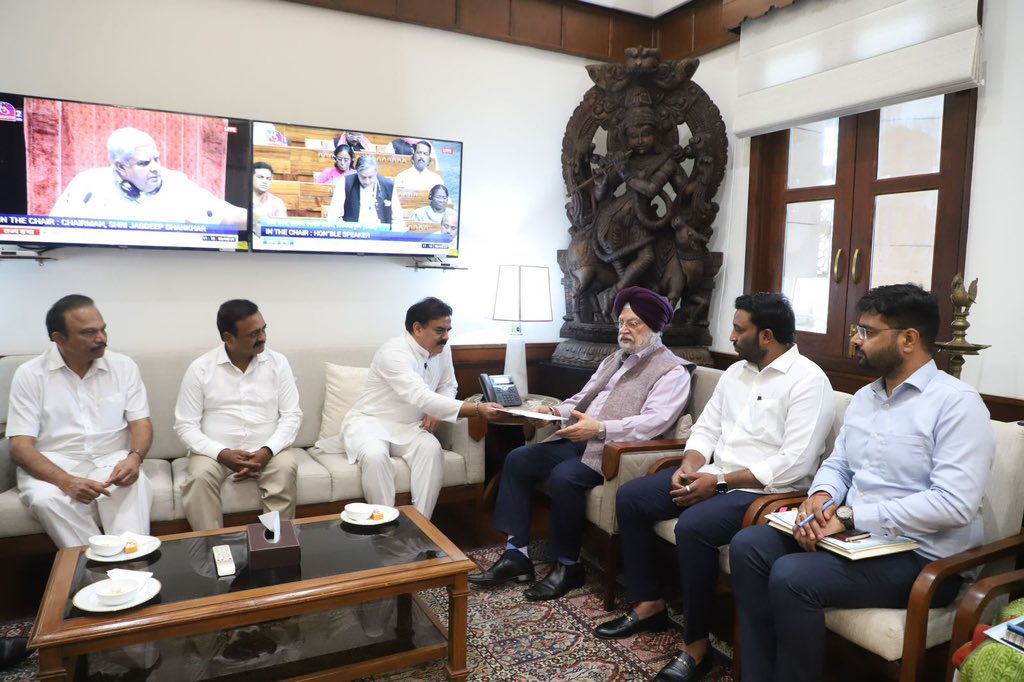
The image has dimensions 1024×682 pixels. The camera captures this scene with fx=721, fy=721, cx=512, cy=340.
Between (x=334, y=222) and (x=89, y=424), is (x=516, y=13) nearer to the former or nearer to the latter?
(x=334, y=222)

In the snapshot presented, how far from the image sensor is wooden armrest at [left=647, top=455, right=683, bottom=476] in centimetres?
280

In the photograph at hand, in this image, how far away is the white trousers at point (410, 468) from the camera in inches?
122

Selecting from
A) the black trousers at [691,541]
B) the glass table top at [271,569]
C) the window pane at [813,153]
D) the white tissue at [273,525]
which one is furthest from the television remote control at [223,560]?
the window pane at [813,153]

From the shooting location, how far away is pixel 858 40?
10.7 ft

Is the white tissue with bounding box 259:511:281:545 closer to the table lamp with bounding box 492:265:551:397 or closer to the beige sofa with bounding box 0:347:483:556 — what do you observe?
the beige sofa with bounding box 0:347:483:556

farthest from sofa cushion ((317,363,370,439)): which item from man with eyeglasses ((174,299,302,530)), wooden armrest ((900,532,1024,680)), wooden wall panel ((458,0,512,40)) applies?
wooden armrest ((900,532,1024,680))

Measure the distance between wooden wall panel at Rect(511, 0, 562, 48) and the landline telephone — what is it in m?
2.08

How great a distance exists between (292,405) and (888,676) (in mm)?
2413

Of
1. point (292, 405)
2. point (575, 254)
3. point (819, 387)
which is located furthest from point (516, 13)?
point (819, 387)

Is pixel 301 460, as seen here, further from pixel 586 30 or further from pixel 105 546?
pixel 586 30

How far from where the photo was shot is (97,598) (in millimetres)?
1782

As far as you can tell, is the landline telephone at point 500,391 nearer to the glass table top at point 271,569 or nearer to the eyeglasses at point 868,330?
the glass table top at point 271,569

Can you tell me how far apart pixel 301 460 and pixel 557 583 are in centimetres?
126

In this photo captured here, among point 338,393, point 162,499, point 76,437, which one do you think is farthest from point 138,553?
point 338,393
